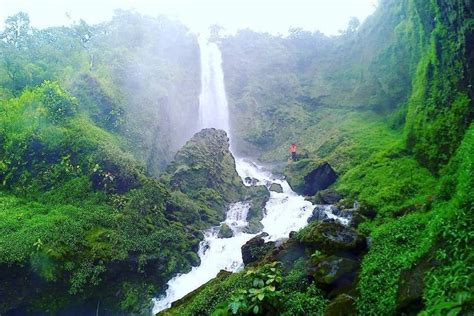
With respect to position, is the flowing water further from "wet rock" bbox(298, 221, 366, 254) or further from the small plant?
the small plant

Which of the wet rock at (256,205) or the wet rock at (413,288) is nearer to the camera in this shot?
the wet rock at (413,288)

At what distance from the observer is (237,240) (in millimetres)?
20812

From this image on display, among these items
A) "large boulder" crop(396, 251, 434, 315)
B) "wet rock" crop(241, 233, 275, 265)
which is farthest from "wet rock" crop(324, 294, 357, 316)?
"wet rock" crop(241, 233, 275, 265)

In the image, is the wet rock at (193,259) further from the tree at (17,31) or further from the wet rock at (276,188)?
the tree at (17,31)

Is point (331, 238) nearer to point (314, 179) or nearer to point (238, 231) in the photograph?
point (238, 231)

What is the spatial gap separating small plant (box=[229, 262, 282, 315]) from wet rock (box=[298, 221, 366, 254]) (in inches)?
71.8

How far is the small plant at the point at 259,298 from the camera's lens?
32.1 ft

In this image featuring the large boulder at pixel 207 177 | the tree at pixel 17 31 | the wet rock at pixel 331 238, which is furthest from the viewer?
the tree at pixel 17 31

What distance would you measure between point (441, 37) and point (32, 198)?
70.8ft

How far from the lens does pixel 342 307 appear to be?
878 cm

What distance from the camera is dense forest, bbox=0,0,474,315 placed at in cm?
1002

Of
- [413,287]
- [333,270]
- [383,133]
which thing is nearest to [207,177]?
[383,133]

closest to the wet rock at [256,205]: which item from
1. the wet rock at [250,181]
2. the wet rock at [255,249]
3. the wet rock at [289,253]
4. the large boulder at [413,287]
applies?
the wet rock at [250,181]

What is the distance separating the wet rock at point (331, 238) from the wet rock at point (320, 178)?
14.3 m
